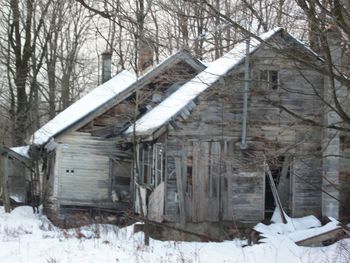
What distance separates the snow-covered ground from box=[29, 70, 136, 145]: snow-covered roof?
4.56m

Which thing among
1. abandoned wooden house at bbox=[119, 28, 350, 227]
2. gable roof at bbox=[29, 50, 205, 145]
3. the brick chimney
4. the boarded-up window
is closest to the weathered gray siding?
gable roof at bbox=[29, 50, 205, 145]

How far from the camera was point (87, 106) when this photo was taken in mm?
21500

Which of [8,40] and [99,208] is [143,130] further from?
[8,40]

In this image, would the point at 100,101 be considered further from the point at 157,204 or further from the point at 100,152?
the point at 157,204

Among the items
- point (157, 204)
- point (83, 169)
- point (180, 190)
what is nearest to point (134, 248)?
point (180, 190)

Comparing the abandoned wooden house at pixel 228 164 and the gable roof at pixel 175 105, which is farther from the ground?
the gable roof at pixel 175 105

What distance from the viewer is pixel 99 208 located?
20.0 meters

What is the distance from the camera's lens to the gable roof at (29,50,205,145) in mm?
19828

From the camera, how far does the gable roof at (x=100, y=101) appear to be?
1983 cm

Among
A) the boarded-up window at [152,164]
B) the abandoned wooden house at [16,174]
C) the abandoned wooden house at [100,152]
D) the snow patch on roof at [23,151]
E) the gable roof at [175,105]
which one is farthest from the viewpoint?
the snow patch on roof at [23,151]

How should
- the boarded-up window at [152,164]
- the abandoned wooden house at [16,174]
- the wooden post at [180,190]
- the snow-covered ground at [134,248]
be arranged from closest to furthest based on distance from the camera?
the snow-covered ground at [134,248] → the wooden post at [180,190] → the boarded-up window at [152,164] → the abandoned wooden house at [16,174]

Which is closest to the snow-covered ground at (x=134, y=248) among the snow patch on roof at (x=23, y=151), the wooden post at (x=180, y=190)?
the wooden post at (x=180, y=190)

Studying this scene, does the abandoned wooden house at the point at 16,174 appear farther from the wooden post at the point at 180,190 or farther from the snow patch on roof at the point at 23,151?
the wooden post at the point at 180,190

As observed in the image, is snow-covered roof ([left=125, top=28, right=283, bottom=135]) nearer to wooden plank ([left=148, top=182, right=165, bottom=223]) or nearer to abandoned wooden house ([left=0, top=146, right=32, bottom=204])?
wooden plank ([left=148, top=182, right=165, bottom=223])
